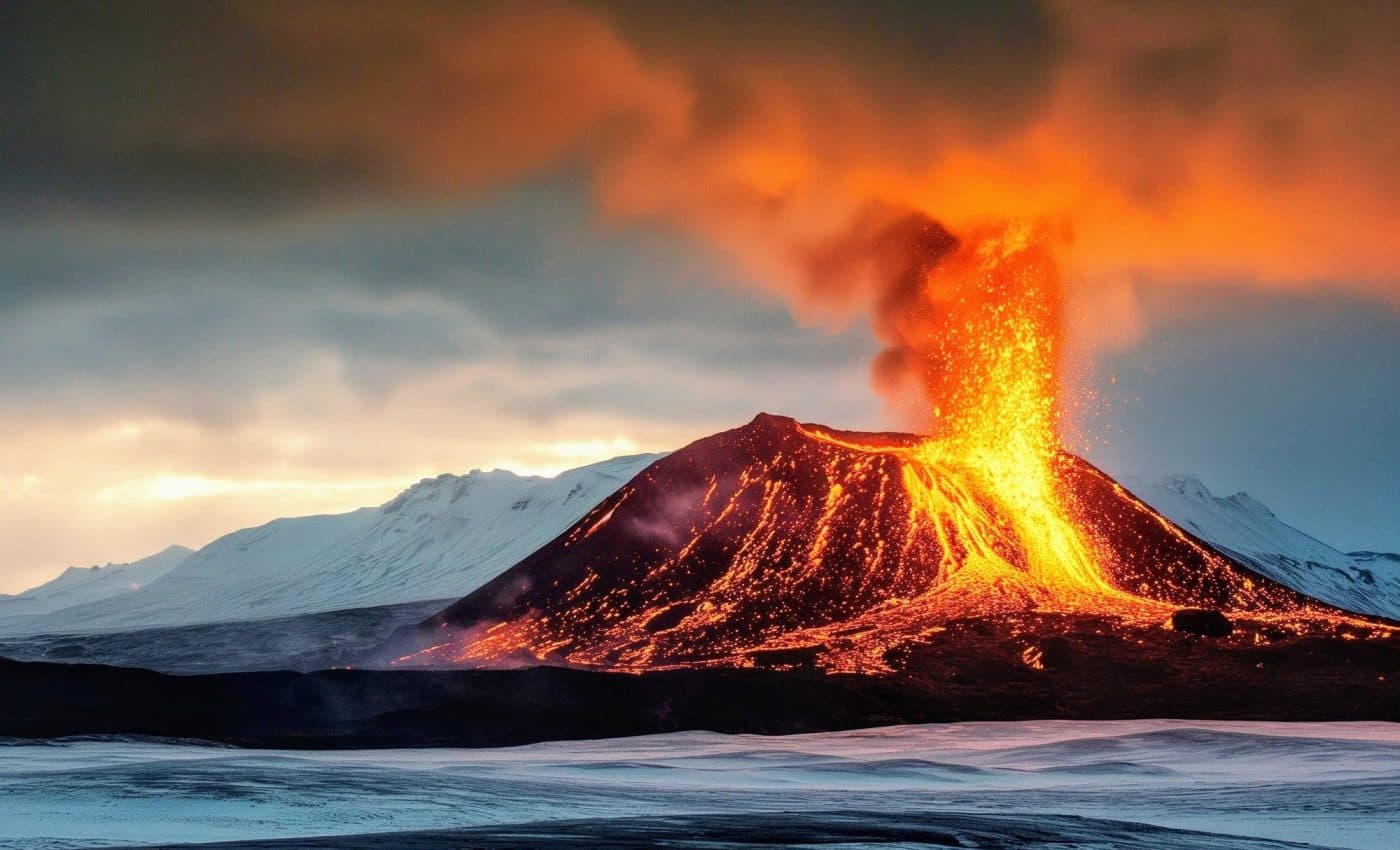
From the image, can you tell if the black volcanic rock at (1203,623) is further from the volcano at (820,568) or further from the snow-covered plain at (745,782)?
the snow-covered plain at (745,782)

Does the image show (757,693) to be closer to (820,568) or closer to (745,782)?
(820,568)

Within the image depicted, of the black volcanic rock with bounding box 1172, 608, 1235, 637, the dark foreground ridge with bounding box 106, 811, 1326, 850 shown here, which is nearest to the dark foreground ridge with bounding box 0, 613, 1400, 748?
the black volcanic rock with bounding box 1172, 608, 1235, 637

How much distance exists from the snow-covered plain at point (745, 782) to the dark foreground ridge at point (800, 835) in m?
0.99

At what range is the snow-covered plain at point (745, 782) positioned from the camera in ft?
194

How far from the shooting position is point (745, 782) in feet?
274

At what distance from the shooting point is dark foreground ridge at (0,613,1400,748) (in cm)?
11681

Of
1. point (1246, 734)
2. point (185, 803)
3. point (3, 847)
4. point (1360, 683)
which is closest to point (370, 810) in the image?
point (185, 803)

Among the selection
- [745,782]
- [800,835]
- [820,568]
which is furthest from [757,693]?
[800,835]

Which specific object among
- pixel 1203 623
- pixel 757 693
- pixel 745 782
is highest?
pixel 1203 623

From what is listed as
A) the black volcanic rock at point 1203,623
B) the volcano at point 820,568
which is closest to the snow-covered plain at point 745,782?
the black volcanic rock at point 1203,623

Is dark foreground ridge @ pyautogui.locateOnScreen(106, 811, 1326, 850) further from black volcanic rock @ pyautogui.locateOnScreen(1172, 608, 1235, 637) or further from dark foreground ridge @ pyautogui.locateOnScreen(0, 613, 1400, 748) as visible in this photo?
black volcanic rock @ pyautogui.locateOnScreen(1172, 608, 1235, 637)

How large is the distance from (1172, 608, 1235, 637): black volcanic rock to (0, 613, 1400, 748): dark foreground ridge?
31.7 inches

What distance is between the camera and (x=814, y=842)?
5078 centimetres

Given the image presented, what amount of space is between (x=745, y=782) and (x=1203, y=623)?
70.7 m
